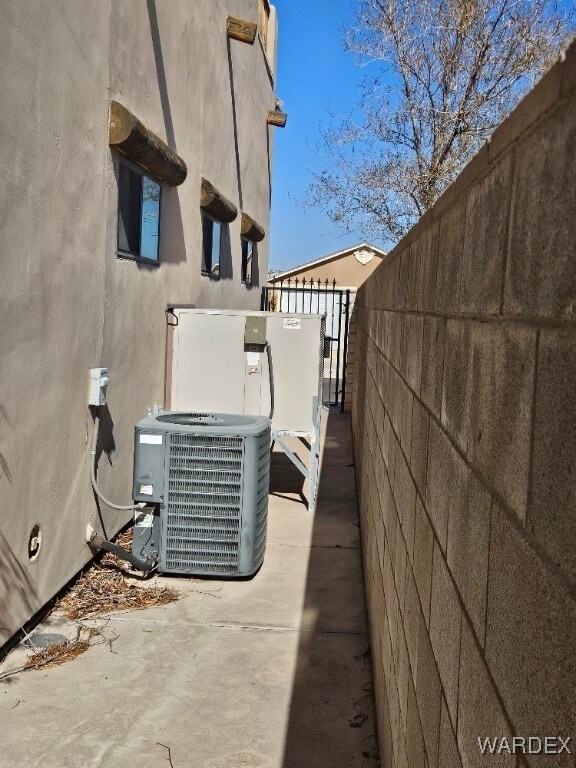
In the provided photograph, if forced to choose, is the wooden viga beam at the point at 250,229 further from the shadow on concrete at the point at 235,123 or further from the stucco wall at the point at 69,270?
the stucco wall at the point at 69,270

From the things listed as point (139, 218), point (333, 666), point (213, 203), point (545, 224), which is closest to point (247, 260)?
point (213, 203)

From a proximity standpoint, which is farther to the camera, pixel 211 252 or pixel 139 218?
pixel 211 252

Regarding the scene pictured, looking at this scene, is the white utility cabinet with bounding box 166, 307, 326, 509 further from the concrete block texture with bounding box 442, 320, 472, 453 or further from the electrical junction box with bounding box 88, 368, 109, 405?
the concrete block texture with bounding box 442, 320, 472, 453

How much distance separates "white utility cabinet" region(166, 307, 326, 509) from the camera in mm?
7754

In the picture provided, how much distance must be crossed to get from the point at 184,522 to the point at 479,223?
14.8 ft


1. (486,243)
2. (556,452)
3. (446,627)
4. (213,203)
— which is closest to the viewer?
(556,452)

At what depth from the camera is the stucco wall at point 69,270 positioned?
13.9 ft

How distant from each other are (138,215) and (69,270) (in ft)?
5.94

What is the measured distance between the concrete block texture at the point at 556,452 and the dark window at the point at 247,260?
43.9 ft

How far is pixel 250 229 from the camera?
45.2 feet

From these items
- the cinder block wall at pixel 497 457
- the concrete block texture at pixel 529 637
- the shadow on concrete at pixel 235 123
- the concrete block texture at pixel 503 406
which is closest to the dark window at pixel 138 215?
the cinder block wall at pixel 497 457

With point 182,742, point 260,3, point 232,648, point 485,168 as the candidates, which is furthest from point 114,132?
point 260,3

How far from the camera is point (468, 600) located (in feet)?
4.92

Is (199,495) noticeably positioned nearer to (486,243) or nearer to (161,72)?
(161,72)
